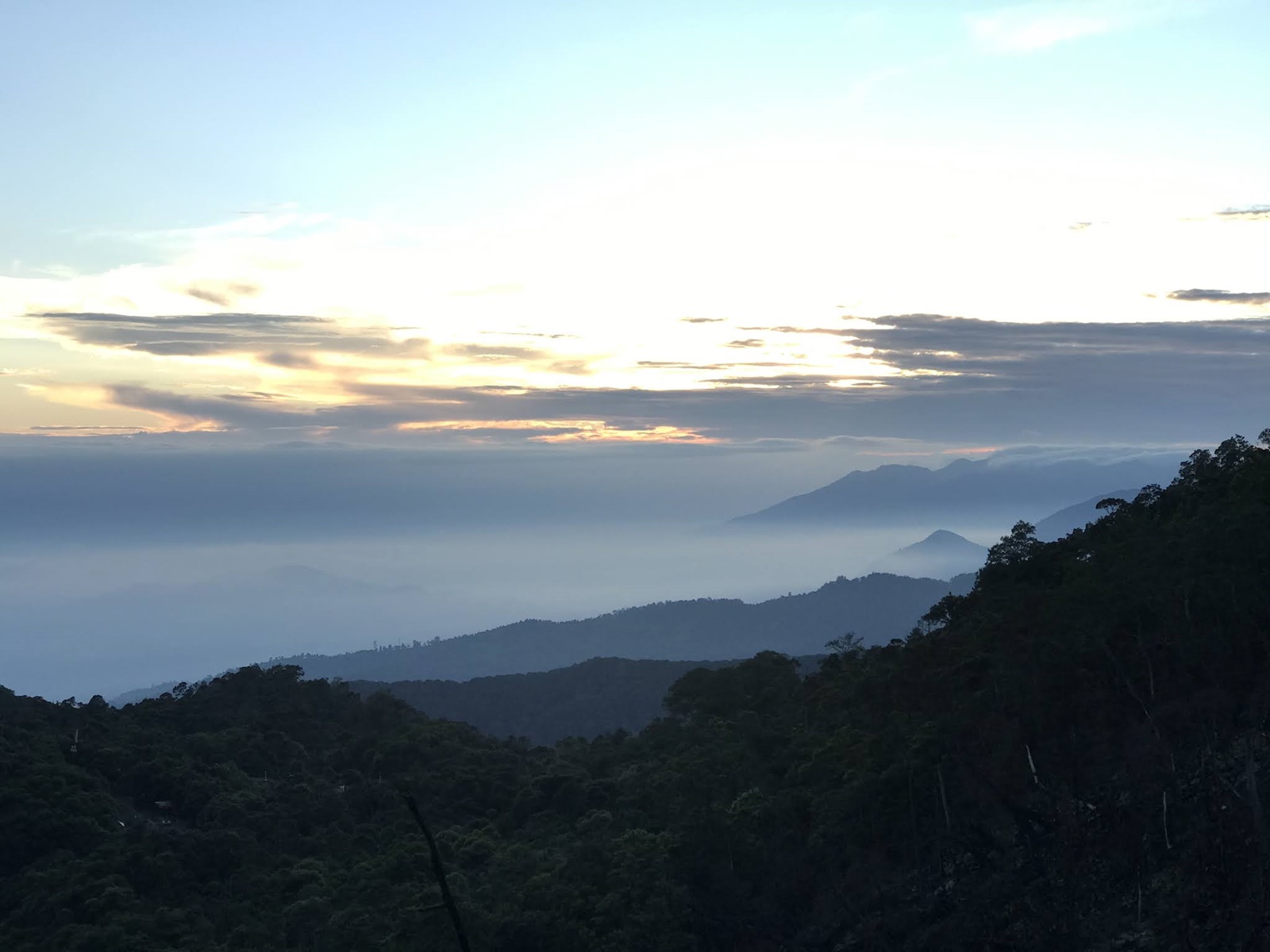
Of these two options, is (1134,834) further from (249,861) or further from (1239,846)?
(249,861)

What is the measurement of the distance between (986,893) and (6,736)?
37195mm

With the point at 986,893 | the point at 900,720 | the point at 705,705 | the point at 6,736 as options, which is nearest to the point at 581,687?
the point at 705,705

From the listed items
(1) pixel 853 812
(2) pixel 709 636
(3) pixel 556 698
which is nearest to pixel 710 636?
(2) pixel 709 636

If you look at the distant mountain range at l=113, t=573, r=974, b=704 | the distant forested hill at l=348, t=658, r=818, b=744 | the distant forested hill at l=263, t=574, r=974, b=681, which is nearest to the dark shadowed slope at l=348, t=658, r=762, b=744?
the distant forested hill at l=348, t=658, r=818, b=744

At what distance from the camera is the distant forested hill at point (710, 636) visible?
176 meters

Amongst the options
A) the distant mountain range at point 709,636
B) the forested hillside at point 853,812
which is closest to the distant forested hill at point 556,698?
the forested hillside at point 853,812

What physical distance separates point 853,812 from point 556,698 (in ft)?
230

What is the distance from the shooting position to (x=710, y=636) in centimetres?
18662

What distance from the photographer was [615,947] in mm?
25656

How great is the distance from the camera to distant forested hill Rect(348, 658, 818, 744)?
8869 centimetres

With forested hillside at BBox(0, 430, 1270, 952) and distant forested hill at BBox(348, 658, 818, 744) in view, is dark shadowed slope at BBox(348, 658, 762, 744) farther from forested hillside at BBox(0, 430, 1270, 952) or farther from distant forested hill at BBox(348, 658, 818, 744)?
forested hillside at BBox(0, 430, 1270, 952)

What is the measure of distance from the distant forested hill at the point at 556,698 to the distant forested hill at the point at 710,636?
7053 cm

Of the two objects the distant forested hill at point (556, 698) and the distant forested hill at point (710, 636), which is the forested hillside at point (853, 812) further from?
the distant forested hill at point (710, 636)

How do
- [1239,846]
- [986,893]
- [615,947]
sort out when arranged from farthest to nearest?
[615,947]
[986,893]
[1239,846]
